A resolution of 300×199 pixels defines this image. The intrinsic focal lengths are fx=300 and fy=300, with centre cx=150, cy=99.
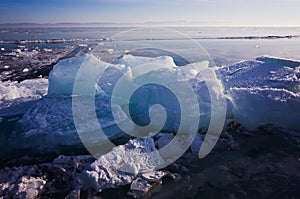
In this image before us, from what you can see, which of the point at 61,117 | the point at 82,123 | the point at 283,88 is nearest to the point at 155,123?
the point at 82,123

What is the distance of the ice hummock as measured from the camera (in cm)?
396

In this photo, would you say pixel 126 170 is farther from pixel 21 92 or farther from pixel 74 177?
pixel 21 92

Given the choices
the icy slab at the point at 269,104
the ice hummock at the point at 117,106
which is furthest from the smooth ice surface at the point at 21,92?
the icy slab at the point at 269,104

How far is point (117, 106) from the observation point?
4.40 m

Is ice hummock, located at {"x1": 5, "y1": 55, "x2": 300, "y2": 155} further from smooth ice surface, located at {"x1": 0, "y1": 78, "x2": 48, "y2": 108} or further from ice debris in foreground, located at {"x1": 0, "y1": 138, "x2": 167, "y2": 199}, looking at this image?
smooth ice surface, located at {"x1": 0, "y1": 78, "x2": 48, "y2": 108}

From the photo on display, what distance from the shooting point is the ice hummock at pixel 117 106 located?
3.96 metres

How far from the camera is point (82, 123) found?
13.4 ft

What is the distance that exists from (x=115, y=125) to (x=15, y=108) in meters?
1.80

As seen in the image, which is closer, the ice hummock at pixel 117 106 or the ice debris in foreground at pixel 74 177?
the ice debris in foreground at pixel 74 177

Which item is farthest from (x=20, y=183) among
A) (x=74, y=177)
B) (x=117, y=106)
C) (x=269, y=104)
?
(x=269, y=104)

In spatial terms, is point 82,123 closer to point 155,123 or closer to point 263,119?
point 155,123

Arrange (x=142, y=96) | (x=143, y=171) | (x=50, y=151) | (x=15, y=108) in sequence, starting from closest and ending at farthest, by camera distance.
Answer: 1. (x=143, y=171)
2. (x=50, y=151)
3. (x=142, y=96)
4. (x=15, y=108)

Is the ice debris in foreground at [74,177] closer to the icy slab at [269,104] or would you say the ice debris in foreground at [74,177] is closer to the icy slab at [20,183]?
the icy slab at [20,183]

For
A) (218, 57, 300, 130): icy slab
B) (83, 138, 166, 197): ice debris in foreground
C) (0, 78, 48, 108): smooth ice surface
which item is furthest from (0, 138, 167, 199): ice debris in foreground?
(0, 78, 48, 108): smooth ice surface
